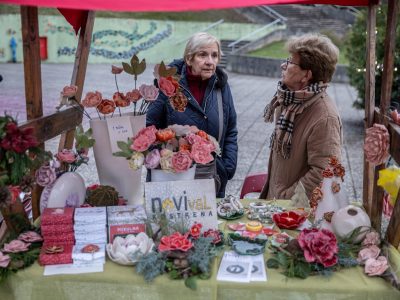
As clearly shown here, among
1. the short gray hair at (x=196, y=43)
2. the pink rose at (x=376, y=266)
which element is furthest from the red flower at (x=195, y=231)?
the short gray hair at (x=196, y=43)

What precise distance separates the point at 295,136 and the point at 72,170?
117 cm

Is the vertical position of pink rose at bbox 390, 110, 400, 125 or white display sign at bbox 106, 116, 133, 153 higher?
pink rose at bbox 390, 110, 400, 125

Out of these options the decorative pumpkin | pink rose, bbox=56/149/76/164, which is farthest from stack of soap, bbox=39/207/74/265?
pink rose, bbox=56/149/76/164

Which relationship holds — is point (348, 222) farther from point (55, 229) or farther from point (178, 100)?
point (55, 229)

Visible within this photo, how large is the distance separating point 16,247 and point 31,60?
0.72m

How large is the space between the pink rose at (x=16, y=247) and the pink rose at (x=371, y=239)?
1.25m

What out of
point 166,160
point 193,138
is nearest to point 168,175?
point 166,160

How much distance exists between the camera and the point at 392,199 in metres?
2.02

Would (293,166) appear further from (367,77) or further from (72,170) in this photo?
(72,170)

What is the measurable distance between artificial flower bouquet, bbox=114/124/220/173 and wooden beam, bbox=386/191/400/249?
70cm

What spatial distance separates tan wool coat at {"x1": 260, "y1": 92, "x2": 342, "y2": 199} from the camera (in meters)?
2.64

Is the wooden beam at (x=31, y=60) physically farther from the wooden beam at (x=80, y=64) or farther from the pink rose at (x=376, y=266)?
the pink rose at (x=376, y=266)

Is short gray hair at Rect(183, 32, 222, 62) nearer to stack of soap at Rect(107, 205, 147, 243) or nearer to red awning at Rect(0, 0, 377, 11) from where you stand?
stack of soap at Rect(107, 205, 147, 243)

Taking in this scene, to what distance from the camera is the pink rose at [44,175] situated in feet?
6.81
